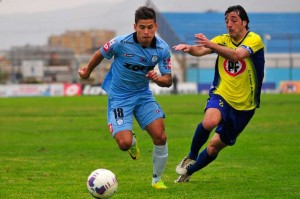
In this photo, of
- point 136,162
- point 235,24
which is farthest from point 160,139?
point 136,162

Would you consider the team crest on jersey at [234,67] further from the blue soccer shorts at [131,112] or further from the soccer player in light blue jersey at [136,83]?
the blue soccer shorts at [131,112]

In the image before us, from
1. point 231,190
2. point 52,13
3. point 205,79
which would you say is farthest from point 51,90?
point 52,13

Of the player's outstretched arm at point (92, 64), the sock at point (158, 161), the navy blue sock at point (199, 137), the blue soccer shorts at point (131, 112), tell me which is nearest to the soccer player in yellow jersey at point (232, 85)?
the navy blue sock at point (199, 137)

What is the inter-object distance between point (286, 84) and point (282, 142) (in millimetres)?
49543

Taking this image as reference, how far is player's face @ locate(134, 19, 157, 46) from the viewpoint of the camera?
11.4 meters

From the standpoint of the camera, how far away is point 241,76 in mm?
12141

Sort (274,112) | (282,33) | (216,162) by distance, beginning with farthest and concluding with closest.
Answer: (282,33) < (274,112) < (216,162)

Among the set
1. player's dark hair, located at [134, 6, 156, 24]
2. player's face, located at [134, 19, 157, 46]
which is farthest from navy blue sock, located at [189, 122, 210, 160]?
player's dark hair, located at [134, 6, 156, 24]

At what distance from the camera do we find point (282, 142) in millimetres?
20484

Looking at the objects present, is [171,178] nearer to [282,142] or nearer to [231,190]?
[231,190]

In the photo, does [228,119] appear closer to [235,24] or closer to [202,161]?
[202,161]

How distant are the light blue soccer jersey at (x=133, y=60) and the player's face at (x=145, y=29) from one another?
0.60ft

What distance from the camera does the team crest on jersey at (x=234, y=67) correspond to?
39.7 feet

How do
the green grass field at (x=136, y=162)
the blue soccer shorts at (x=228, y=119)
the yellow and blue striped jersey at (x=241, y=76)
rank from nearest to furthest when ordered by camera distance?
1. the green grass field at (x=136, y=162)
2. the yellow and blue striped jersey at (x=241, y=76)
3. the blue soccer shorts at (x=228, y=119)
